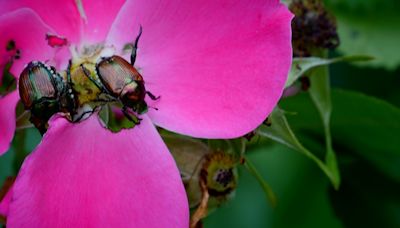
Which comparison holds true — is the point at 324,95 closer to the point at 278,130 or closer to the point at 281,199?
the point at 278,130

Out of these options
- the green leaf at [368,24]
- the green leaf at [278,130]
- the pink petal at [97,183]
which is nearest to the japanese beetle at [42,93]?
the pink petal at [97,183]

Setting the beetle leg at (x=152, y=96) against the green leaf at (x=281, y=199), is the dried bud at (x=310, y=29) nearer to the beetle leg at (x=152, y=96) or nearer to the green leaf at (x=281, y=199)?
the beetle leg at (x=152, y=96)

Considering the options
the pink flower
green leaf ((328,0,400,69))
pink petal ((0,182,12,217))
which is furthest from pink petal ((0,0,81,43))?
green leaf ((328,0,400,69))

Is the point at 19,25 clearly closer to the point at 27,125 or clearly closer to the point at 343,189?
the point at 27,125

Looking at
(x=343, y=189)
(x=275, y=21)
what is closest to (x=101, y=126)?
(x=275, y=21)

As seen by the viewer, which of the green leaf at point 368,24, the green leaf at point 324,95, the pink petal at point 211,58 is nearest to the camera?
the pink petal at point 211,58

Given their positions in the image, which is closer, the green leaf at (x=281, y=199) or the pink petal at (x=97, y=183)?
the pink petal at (x=97, y=183)

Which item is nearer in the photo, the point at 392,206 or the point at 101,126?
the point at 101,126
